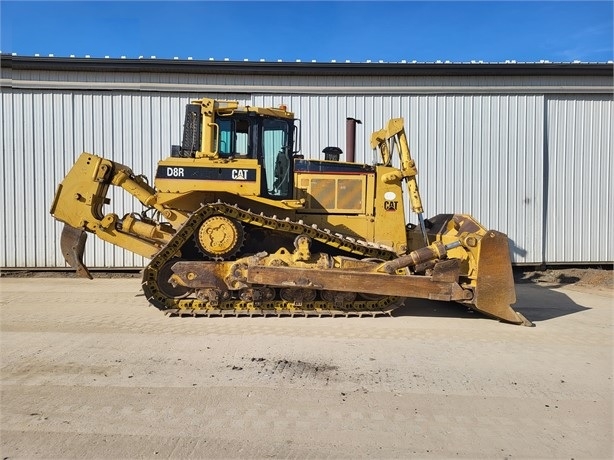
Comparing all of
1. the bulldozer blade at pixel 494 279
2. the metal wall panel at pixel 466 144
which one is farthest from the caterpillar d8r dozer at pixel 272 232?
the metal wall panel at pixel 466 144

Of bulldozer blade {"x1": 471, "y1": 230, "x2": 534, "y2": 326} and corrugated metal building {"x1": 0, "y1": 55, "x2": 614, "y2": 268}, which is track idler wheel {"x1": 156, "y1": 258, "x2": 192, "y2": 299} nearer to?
bulldozer blade {"x1": 471, "y1": 230, "x2": 534, "y2": 326}

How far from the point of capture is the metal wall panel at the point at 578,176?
11.4 m

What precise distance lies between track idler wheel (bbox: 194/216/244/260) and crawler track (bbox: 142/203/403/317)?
0.09 meters

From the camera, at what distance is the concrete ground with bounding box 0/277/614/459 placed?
3.07 metres

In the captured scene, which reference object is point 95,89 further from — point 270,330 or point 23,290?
point 270,330

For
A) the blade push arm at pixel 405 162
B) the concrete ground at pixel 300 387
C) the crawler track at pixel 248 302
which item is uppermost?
the blade push arm at pixel 405 162

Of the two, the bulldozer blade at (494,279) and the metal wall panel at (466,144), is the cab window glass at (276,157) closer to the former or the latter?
the bulldozer blade at (494,279)

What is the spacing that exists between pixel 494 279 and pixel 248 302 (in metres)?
3.51

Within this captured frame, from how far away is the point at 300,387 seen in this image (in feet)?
13.1

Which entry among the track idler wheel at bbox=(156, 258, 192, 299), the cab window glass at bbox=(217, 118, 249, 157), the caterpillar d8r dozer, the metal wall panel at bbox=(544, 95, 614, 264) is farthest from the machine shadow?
the cab window glass at bbox=(217, 118, 249, 157)

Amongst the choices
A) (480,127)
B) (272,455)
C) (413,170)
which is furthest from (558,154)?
(272,455)

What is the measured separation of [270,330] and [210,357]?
1.22 m

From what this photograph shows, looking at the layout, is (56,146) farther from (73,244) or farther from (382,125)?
(382,125)

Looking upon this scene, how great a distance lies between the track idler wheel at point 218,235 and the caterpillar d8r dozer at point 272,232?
0.05ft
